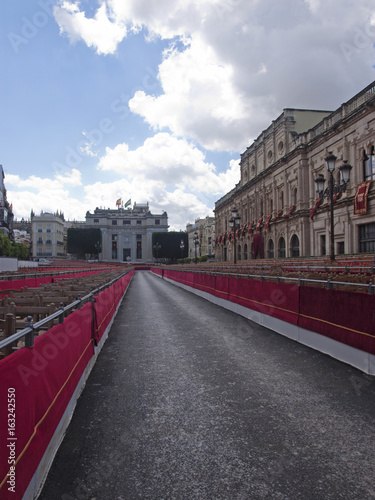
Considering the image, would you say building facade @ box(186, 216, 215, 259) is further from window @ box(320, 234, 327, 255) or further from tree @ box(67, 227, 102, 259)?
window @ box(320, 234, 327, 255)

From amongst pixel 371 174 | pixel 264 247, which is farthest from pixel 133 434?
pixel 264 247

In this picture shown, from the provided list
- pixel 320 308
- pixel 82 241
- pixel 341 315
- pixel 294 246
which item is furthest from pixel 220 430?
pixel 82 241

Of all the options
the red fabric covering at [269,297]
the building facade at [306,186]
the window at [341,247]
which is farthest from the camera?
the window at [341,247]

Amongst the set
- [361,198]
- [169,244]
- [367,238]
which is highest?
[169,244]

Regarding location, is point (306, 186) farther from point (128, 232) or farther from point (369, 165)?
point (128, 232)

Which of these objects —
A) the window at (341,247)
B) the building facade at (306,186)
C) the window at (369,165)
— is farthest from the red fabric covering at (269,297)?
the window at (341,247)

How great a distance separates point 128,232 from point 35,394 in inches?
5741

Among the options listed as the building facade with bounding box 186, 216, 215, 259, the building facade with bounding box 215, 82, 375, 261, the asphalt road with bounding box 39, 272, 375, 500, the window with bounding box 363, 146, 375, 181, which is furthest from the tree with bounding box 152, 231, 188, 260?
the asphalt road with bounding box 39, 272, 375, 500

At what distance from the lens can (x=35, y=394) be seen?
2947 mm

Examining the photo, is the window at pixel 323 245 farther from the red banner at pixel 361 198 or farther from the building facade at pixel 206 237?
the building facade at pixel 206 237

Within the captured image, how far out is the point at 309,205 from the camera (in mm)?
42500

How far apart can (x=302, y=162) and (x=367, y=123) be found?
13.3 meters

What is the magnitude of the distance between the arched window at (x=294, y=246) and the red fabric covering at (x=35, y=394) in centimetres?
4398

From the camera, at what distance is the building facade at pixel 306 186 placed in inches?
1206
